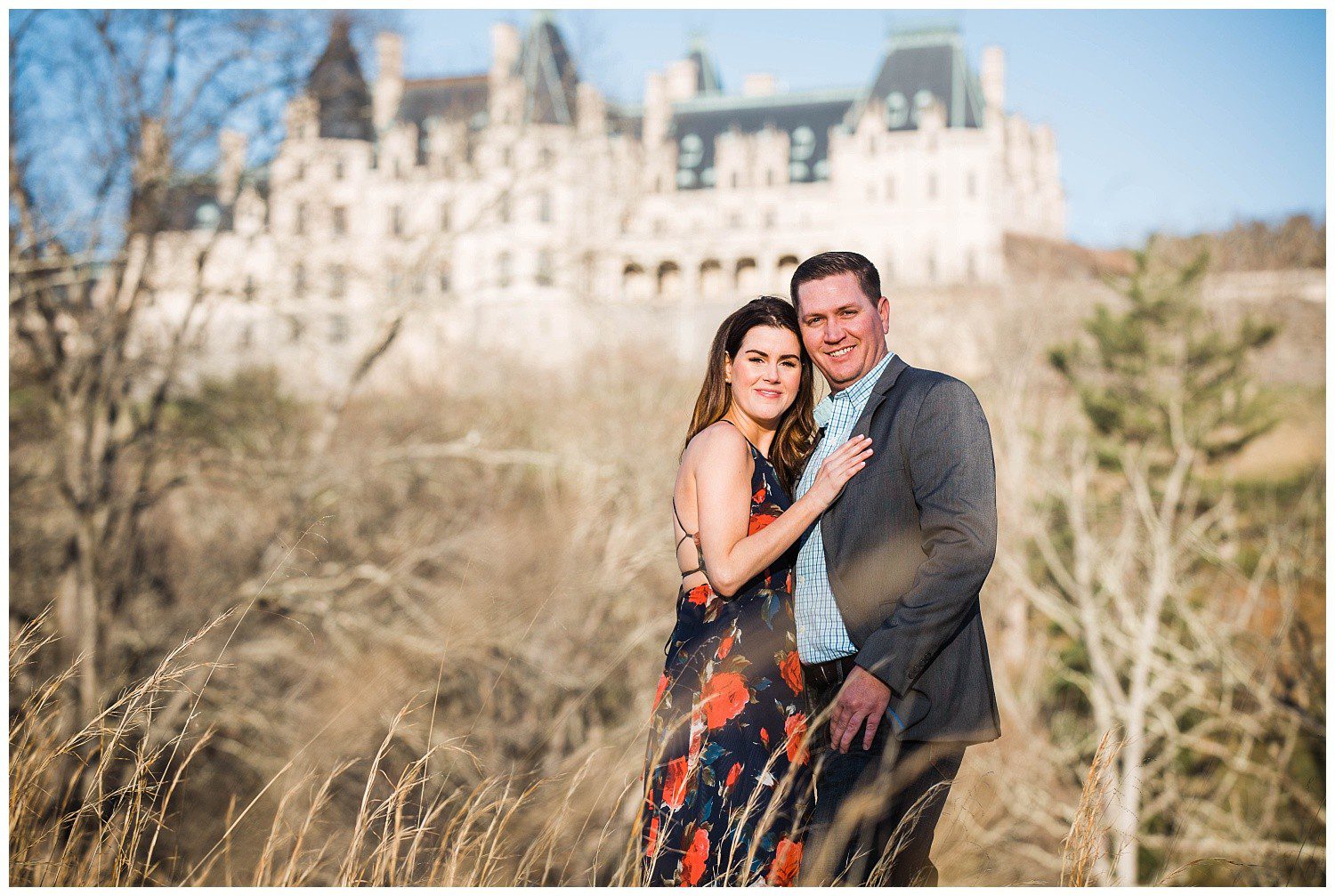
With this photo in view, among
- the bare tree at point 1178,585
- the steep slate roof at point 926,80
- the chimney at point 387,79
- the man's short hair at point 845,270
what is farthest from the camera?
the steep slate roof at point 926,80

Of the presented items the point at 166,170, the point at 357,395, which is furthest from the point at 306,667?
the point at 357,395

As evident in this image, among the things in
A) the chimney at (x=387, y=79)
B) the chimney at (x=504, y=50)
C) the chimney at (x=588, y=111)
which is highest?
the chimney at (x=504, y=50)

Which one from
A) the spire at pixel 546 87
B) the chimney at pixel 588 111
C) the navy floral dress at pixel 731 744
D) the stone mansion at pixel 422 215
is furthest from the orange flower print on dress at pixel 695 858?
the chimney at pixel 588 111

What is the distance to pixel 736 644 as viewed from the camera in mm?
2742

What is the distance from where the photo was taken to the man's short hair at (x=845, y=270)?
9.05ft

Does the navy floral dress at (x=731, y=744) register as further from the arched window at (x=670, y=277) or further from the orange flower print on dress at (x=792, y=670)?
the arched window at (x=670, y=277)

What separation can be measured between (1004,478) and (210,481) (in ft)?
38.6

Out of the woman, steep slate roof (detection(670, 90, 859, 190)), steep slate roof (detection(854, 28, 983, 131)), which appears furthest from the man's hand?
steep slate roof (detection(854, 28, 983, 131))

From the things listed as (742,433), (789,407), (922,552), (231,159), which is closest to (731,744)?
(922,552)

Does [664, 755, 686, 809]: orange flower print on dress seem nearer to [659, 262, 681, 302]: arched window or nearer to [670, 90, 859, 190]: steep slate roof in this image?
[659, 262, 681, 302]: arched window

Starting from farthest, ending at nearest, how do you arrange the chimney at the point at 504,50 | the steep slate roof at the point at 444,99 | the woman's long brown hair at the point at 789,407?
the chimney at the point at 504,50
the steep slate roof at the point at 444,99
the woman's long brown hair at the point at 789,407

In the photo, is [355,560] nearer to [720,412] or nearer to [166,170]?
[166,170]

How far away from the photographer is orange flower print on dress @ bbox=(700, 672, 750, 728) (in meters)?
2.71

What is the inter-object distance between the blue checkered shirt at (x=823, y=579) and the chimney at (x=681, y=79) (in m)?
54.9
